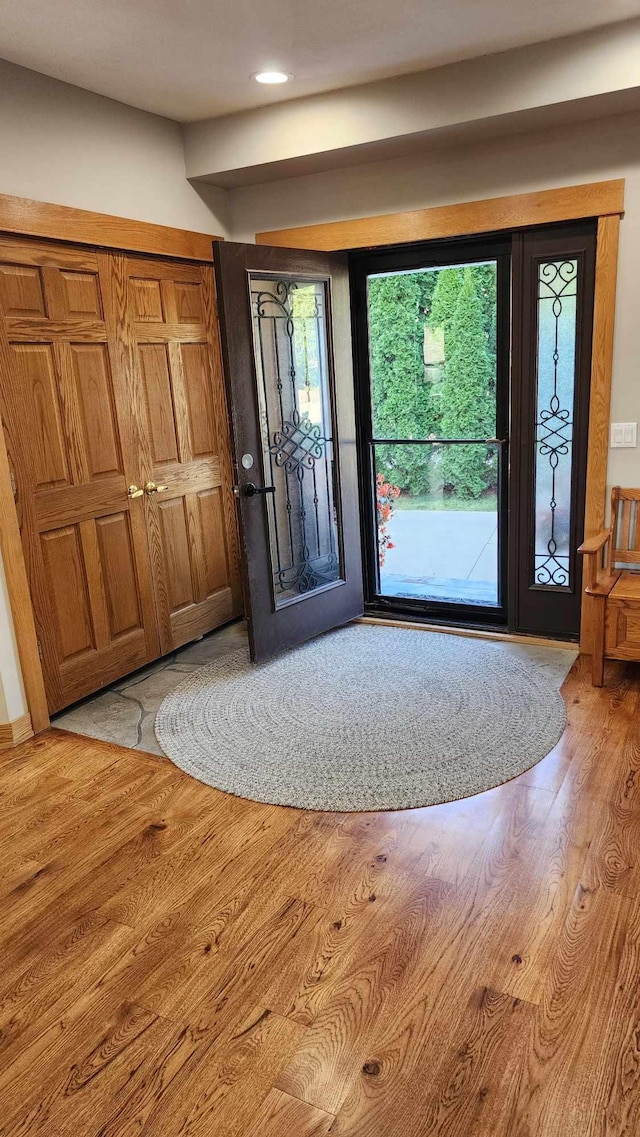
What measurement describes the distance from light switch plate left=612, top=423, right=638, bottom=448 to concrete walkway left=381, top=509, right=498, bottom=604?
1.11 metres

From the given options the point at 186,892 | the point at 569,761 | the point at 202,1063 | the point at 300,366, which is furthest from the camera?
the point at 300,366

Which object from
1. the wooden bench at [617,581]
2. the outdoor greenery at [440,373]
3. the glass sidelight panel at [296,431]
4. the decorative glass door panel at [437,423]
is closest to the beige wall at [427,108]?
the glass sidelight panel at [296,431]

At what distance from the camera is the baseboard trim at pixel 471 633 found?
370 centimetres

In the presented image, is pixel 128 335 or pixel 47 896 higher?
pixel 128 335

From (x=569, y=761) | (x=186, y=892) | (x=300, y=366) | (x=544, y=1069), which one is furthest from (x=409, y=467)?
(x=544, y=1069)

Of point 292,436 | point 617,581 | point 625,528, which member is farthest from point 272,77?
point 617,581

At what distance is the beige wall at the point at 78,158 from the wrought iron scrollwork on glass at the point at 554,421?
1.84m

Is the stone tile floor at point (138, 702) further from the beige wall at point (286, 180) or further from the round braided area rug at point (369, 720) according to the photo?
the beige wall at point (286, 180)

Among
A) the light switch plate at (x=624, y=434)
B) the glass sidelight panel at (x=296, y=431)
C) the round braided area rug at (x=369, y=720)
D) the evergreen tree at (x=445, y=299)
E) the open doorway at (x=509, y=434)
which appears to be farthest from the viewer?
the evergreen tree at (x=445, y=299)

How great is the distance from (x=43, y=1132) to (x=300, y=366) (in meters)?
3.13

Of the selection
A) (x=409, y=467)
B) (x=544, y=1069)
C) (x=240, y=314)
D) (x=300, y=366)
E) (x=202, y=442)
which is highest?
(x=240, y=314)

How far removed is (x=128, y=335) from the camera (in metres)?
3.39

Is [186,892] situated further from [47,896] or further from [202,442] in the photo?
[202,442]

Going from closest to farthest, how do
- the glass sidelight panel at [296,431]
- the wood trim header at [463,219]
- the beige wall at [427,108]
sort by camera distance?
the beige wall at [427,108], the wood trim header at [463,219], the glass sidelight panel at [296,431]
